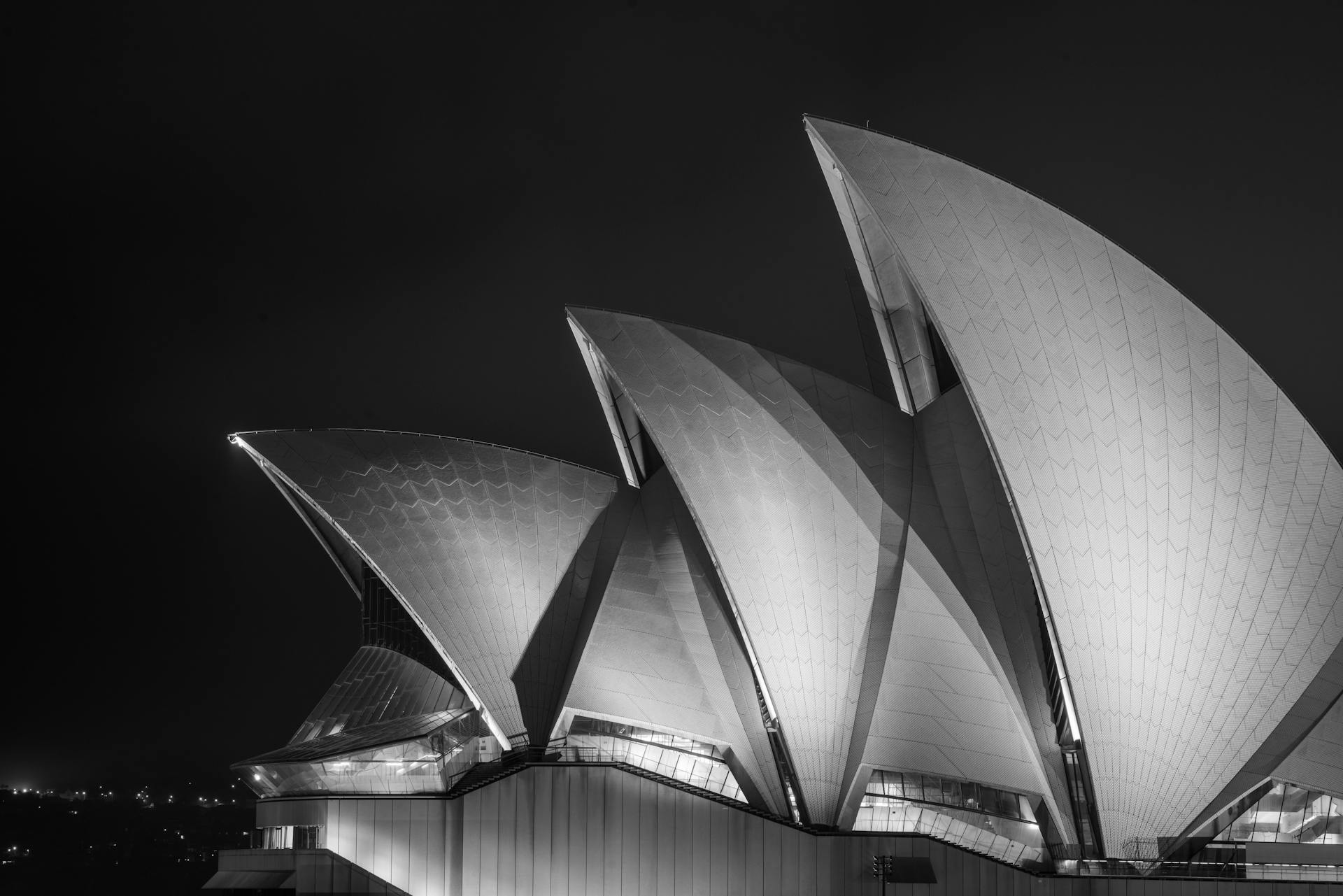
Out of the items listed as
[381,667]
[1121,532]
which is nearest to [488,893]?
[381,667]

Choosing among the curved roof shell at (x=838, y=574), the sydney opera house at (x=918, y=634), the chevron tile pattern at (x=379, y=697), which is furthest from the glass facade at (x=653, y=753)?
the chevron tile pattern at (x=379, y=697)

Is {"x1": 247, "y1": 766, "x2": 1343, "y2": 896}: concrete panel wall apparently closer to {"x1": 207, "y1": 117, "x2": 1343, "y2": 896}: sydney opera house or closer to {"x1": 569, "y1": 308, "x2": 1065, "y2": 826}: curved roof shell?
{"x1": 207, "y1": 117, "x2": 1343, "y2": 896}: sydney opera house

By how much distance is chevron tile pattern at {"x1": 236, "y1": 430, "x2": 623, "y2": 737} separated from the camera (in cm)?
3478

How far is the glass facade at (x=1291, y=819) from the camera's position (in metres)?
28.4

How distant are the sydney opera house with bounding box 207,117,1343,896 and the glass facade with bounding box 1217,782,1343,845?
0.22 ft

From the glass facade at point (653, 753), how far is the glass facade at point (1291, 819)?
12039 mm

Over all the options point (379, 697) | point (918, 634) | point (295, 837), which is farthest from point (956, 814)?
point (379, 697)

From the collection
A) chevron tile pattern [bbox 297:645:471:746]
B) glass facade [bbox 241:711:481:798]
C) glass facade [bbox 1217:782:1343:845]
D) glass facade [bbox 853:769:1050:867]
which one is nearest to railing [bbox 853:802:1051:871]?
glass facade [bbox 853:769:1050:867]

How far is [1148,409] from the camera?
1145 inches

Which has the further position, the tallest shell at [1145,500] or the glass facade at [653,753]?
the glass facade at [653,753]

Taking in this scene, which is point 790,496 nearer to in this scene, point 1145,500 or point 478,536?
point 1145,500

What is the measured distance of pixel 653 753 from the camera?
33.5 metres

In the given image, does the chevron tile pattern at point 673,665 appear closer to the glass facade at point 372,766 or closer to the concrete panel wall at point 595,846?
the concrete panel wall at point 595,846

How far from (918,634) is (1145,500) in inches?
250
